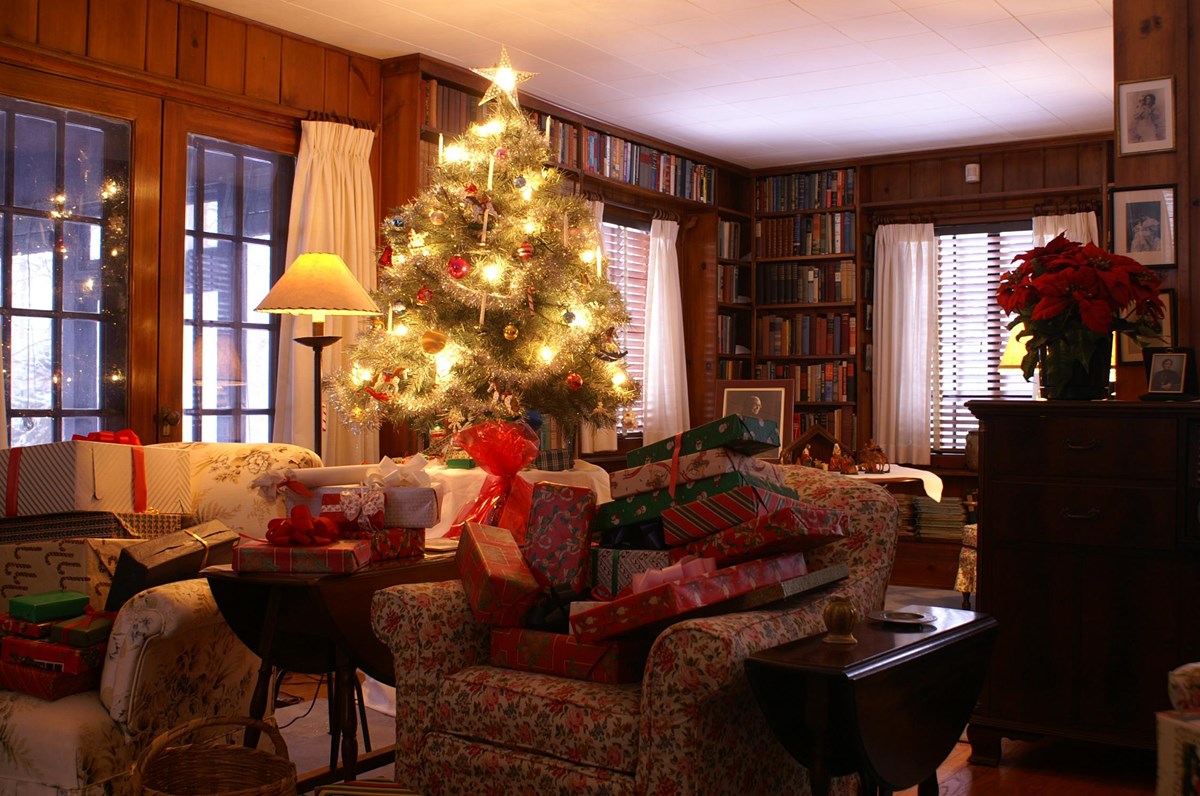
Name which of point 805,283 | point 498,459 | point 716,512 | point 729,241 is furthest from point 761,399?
point 716,512

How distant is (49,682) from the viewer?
2.44 metres

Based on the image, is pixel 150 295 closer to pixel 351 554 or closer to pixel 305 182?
pixel 305 182

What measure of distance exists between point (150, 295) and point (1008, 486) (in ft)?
10.6

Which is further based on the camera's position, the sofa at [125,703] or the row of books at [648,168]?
the row of books at [648,168]

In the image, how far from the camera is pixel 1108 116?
634 cm

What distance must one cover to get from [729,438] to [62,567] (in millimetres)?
1616

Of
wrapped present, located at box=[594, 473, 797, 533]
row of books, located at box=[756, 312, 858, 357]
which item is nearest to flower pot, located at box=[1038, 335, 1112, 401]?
wrapped present, located at box=[594, 473, 797, 533]

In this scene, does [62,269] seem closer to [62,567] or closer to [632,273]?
[62,567]

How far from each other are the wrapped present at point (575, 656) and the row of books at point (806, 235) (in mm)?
5560

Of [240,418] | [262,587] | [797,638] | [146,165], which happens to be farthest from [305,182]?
[797,638]

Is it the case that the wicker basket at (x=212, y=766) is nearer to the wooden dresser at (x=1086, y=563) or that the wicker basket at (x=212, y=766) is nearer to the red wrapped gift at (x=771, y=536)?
the red wrapped gift at (x=771, y=536)

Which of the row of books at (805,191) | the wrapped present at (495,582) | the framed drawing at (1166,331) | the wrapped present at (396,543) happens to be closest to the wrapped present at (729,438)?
the wrapped present at (495,582)

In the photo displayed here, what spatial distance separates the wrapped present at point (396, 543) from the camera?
2658 mm

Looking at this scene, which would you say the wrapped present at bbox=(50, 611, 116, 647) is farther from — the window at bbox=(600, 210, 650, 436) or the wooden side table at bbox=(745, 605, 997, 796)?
the window at bbox=(600, 210, 650, 436)
